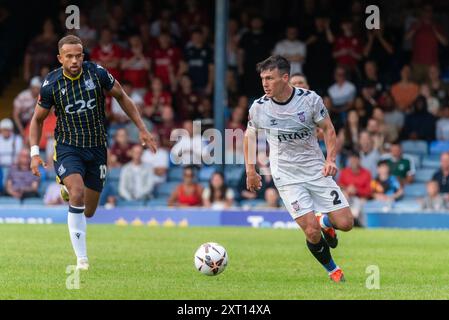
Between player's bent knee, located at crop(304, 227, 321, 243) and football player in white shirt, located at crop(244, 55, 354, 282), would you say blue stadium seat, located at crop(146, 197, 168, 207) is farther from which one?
player's bent knee, located at crop(304, 227, 321, 243)

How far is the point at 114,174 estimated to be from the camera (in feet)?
80.9

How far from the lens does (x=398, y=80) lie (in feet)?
83.4

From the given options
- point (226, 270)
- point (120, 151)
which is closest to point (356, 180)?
point (120, 151)

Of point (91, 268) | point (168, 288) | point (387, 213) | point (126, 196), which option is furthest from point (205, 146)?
point (168, 288)

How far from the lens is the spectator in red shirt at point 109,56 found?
2569 centimetres

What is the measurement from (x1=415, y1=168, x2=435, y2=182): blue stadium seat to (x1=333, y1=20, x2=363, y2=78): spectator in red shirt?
2.91 m

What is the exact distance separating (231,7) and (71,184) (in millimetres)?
16956

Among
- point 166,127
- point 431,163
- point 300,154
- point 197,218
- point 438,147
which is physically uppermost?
point 166,127

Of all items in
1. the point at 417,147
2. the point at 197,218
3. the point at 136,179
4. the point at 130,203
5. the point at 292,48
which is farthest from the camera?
the point at 292,48

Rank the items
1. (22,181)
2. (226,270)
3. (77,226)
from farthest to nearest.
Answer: (22,181)
(226,270)
(77,226)

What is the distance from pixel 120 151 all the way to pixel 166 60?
2.73 meters

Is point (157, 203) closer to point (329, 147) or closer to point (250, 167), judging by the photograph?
point (250, 167)

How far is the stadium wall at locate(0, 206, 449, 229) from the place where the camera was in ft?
70.4
